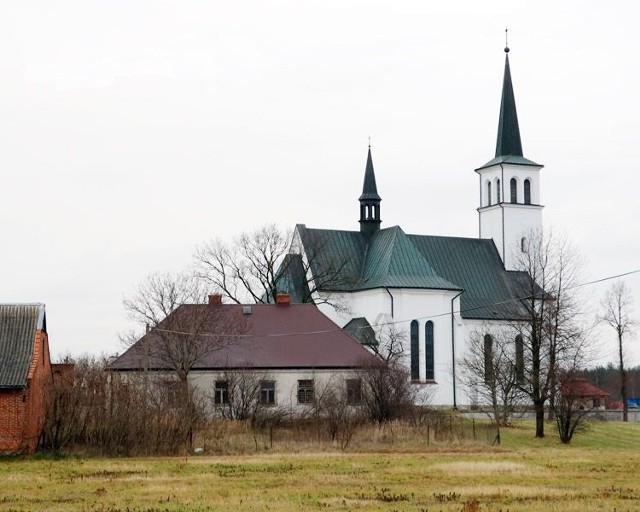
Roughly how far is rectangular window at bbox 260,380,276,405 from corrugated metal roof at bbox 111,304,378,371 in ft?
2.23

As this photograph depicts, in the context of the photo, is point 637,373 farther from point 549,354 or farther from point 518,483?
point 518,483

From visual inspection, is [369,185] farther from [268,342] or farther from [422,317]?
[268,342]

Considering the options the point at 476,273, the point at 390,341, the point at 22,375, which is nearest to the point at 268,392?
the point at 390,341

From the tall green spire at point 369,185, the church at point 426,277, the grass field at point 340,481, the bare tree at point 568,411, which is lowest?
the grass field at point 340,481

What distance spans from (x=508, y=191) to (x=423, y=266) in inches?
375

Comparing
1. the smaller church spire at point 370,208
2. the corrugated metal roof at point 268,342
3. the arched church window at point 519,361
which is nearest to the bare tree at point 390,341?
the arched church window at point 519,361

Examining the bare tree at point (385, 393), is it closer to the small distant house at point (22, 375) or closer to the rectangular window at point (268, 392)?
the rectangular window at point (268, 392)

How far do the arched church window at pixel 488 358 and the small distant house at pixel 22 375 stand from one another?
76.2 ft

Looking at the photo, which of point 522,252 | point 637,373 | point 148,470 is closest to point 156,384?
point 148,470

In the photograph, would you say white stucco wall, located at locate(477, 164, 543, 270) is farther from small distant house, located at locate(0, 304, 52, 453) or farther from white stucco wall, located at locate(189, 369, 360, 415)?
small distant house, located at locate(0, 304, 52, 453)

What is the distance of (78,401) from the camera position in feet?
115

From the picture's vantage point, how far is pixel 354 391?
4797cm

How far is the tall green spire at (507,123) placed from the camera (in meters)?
72.1

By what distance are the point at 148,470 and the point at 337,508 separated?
8955 millimetres
